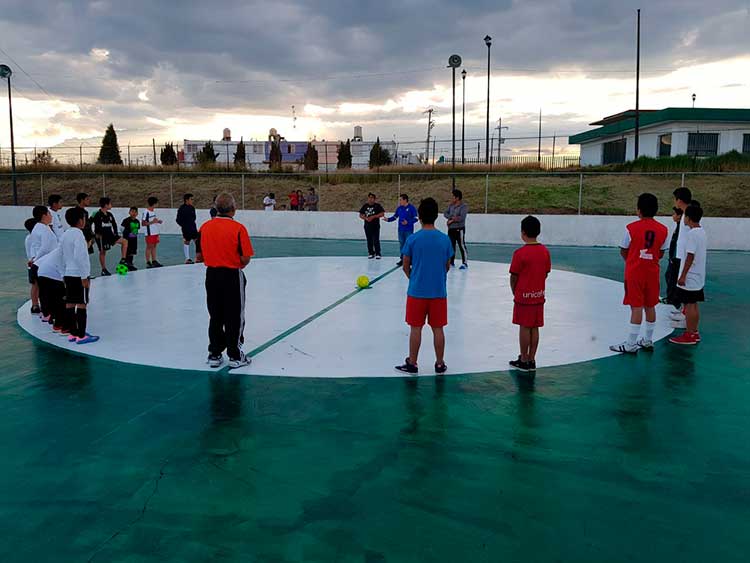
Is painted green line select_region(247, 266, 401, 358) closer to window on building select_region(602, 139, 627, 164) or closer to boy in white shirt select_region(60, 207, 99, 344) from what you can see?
boy in white shirt select_region(60, 207, 99, 344)

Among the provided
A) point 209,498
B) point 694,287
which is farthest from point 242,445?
point 694,287

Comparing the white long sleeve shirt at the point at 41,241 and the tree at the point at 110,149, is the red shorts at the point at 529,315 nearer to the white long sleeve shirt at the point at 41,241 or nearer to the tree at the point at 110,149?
the white long sleeve shirt at the point at 41,241

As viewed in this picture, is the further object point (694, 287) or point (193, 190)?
point (193, 190)

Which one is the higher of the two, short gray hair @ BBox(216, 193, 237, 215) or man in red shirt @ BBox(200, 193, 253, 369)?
short gray hair @ BBox(216, 193, 237, 215)

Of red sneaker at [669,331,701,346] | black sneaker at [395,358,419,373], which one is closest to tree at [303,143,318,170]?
red sneaker at [669,331,701,346]

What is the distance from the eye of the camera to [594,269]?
48.6 ft

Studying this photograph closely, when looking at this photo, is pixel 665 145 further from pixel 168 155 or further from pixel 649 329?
pixel 649 329

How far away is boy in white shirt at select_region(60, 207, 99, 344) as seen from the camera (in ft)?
22.7

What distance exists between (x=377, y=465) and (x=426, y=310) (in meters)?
2.12

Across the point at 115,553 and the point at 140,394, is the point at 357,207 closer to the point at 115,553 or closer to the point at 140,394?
the point at 140,394

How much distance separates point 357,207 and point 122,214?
1272cm

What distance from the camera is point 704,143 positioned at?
1628 inches

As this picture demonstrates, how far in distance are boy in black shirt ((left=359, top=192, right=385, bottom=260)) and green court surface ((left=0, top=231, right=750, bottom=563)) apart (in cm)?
907

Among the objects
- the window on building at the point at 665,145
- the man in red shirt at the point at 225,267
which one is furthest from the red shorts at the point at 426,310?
the window on building at the point at 665,145
